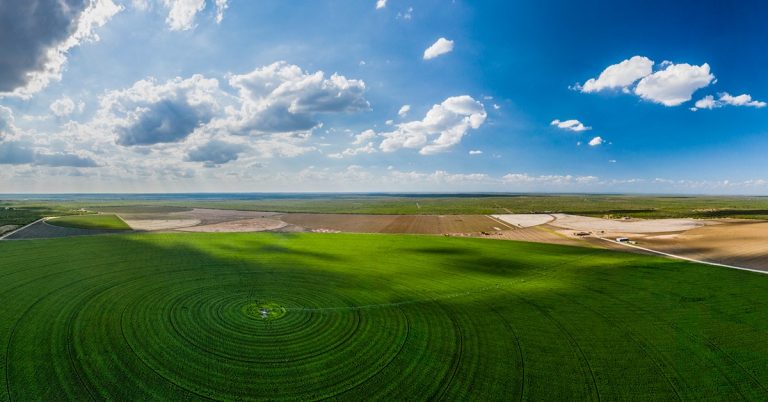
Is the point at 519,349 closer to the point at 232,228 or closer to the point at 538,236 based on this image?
the point at 538,236

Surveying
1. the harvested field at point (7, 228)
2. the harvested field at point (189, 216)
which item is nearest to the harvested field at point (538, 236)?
the harvested field at point (189, 216)

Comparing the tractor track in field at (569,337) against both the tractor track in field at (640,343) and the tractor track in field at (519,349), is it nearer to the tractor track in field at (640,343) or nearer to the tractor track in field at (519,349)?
the tractor track in field at (519,349)

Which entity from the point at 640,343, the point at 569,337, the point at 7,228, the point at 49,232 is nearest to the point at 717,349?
the point at 640,343

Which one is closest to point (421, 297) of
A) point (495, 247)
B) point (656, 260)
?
point (495, 247)

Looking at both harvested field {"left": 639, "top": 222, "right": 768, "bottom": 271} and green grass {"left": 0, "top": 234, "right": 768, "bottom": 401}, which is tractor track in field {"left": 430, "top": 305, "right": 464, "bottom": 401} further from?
harvested field {"left": 639, "top": 222, "right": 768, "bottom": 271}

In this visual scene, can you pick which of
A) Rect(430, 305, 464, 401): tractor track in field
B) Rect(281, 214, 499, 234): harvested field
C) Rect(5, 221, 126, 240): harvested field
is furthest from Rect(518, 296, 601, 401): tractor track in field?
Rect(5, 221, 126, 240): harvested field

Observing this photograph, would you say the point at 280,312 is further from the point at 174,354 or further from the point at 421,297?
the point at 421,297
